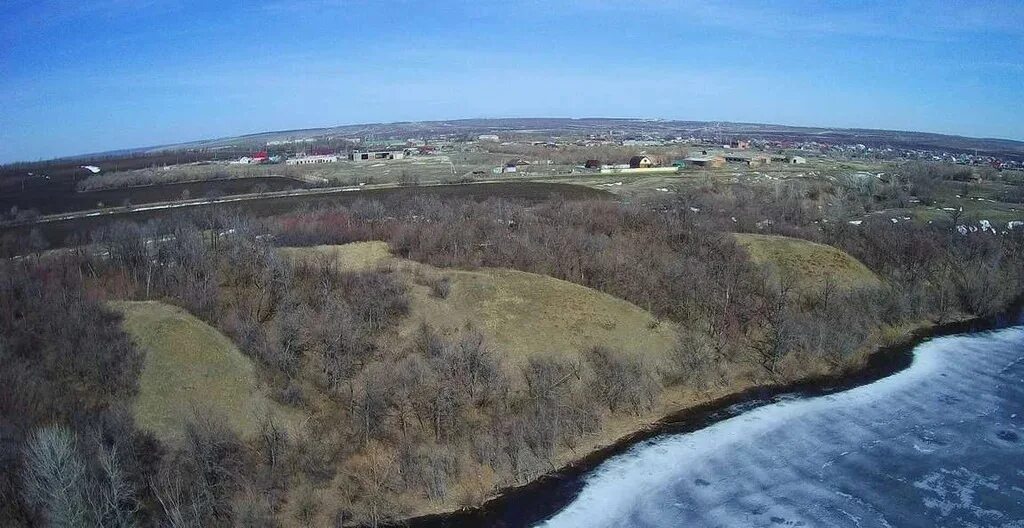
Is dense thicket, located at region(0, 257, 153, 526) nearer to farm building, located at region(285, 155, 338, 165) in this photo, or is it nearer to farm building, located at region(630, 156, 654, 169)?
farm building, located at region(630, 156, 654, 169)

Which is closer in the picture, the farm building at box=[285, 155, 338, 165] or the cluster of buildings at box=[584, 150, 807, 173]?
the cluster of buildings at box=[584, 150, 807, 173]

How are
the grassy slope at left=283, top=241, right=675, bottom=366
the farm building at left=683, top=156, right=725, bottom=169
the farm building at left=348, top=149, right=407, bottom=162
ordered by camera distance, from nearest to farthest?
the grassy slope at left=283, top=241, right=675, bottom=366 → the farm building at left=683, top=156, right=725, bottom=169 → the farm building at left=348, top=149, right=407, bottom=162

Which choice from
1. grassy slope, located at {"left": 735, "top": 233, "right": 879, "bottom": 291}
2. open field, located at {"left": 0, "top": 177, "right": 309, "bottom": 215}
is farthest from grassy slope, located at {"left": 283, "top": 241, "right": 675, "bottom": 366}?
open field, located at {"left": 0, "top": 177, "right": 309, "bottom": 215}

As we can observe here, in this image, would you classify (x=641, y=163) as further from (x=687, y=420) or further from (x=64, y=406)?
(x=64, y=406)

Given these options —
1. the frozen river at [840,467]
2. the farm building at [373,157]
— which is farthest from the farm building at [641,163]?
the frozen river at [840,467]

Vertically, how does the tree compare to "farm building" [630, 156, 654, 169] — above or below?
below

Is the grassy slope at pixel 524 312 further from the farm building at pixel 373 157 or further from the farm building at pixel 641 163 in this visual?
the farm building at pixel 373 157
